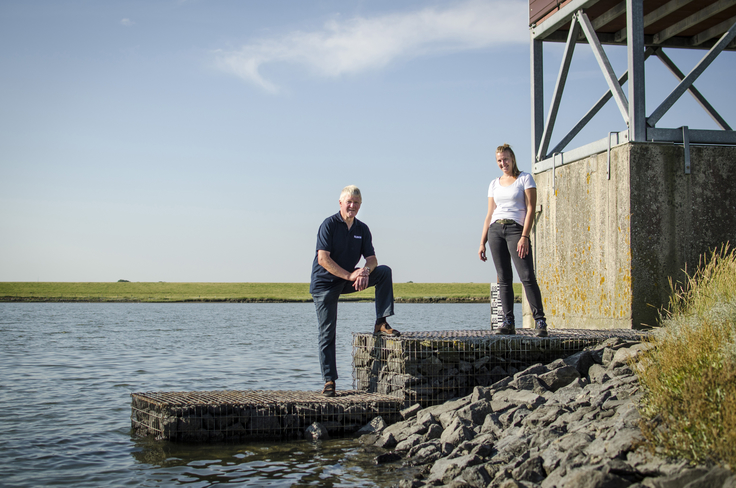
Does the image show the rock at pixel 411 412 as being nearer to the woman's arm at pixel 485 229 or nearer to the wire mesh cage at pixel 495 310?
the woman's arm at pixel 485 229

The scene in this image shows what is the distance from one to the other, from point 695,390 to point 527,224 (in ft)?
10.7

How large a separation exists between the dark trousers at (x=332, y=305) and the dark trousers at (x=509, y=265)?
1271 mm

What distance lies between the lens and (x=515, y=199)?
299 inches

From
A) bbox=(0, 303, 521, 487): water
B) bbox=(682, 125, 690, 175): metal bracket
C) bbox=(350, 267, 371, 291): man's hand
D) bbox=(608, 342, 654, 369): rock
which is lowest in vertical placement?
bbox=(0, 303, 521, 487): water

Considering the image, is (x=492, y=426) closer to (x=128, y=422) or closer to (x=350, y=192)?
(x=350, y=192)

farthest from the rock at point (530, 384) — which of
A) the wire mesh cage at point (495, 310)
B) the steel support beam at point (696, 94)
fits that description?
the steel support beam at point (696, 94)

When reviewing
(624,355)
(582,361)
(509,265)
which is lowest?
(582,361)

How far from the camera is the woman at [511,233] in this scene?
7.52 meters

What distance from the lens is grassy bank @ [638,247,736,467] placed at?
4.04 meters

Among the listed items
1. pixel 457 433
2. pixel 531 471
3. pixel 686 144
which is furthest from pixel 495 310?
pixel 531 471

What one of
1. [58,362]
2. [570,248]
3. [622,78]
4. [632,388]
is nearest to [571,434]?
[632,388]

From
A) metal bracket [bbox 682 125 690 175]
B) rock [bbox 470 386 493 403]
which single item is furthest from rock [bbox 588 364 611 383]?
metal bracket [bbox 682 125 690 175]

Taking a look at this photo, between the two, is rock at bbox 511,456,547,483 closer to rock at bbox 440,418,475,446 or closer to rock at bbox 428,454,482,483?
rock at bbox 428,454,482,483

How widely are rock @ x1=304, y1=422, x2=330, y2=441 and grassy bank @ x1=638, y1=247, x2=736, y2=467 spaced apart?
10.7 ft
